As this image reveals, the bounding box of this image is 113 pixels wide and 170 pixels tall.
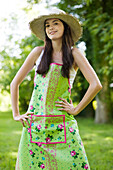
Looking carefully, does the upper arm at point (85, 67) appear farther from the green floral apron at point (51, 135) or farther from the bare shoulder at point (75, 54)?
the green floral apron at point (51, 135)

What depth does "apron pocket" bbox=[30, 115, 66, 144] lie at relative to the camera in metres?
2.13

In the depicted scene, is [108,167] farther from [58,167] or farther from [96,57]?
[96,57]

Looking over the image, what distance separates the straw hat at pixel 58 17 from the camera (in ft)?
7.64

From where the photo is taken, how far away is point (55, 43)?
7.93 ft

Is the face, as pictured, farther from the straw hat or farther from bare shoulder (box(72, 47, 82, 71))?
bare shoulder (box(72, 47, 82, 71))

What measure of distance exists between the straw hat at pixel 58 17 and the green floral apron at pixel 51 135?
47 centimetres

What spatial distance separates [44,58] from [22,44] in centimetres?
1239

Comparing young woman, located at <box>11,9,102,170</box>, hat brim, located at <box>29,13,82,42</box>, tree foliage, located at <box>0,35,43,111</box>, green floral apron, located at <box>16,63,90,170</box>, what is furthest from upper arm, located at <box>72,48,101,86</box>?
tree foliage, located at <box>0,35,43,111</box>

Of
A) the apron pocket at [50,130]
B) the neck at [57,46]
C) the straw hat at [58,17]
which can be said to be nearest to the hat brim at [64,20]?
the straw hat at [58,17]

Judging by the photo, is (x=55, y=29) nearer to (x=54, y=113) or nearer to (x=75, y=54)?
(x=75, y=54)

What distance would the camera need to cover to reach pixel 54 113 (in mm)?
2152

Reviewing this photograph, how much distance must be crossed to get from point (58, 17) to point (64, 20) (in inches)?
3.4

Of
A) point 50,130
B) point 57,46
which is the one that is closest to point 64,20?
point 57,46

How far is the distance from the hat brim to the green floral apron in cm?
47
